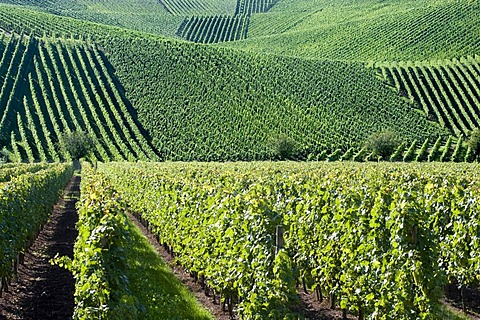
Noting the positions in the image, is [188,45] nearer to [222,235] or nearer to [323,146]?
[323,146]

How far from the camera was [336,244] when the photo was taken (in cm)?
1119

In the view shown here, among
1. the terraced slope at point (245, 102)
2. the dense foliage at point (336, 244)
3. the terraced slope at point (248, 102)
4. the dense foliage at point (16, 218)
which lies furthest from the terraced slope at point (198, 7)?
the dense foliage at point (336, 244)

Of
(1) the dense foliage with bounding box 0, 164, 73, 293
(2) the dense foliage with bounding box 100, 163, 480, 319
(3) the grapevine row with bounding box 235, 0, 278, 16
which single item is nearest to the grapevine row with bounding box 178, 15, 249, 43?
(3) the grapevine row with bounding box 235, 0, 278, 16

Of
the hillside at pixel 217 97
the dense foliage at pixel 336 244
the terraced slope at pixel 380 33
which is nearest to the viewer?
the dense foliage at pixel 336 244

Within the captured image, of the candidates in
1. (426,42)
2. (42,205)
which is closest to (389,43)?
(426,42)

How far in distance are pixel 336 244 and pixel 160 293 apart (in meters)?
4.33

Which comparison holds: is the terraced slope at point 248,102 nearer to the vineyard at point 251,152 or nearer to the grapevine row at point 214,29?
the vineyard at point 251,152

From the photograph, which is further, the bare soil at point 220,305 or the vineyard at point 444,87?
the vineyard at point 444,87

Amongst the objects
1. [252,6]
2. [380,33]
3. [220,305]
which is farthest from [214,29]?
[220,305]

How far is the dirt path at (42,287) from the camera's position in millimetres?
11758

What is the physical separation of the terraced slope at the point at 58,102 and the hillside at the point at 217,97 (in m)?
0.25

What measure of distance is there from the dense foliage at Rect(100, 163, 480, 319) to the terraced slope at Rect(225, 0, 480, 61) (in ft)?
315

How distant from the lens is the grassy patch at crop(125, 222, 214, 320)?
1132 centimetres

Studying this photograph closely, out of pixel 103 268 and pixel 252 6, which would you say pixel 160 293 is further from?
pixel 252 6
